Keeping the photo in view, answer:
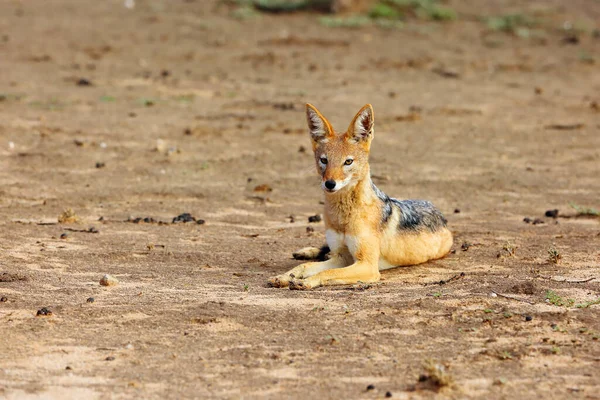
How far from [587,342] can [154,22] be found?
1621cm

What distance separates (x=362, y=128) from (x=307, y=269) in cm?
124

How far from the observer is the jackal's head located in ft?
24.6

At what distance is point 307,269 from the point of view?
7.51 metres

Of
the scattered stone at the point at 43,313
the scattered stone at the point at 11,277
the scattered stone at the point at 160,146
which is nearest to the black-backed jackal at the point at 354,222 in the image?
the scattered stone at the point at 43,313

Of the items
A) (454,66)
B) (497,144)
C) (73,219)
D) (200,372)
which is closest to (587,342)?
(200,372)

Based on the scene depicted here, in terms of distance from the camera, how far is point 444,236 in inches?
327

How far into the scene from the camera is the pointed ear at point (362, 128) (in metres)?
7.68

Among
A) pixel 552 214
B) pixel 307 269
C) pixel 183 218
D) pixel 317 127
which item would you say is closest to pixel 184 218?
pixel 183 218

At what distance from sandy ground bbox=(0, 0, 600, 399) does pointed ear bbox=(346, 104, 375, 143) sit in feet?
3.80

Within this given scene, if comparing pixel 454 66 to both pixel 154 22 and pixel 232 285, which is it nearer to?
pixel 154 22

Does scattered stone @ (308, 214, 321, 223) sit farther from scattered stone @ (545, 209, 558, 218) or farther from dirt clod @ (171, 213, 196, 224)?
scattered stone @ (545, 209, 558, 218)

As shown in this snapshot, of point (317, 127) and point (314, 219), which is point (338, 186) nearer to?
point (317, 127)

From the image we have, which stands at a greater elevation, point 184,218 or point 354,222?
point 354,222

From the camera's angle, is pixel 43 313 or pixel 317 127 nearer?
pixel 43 313
